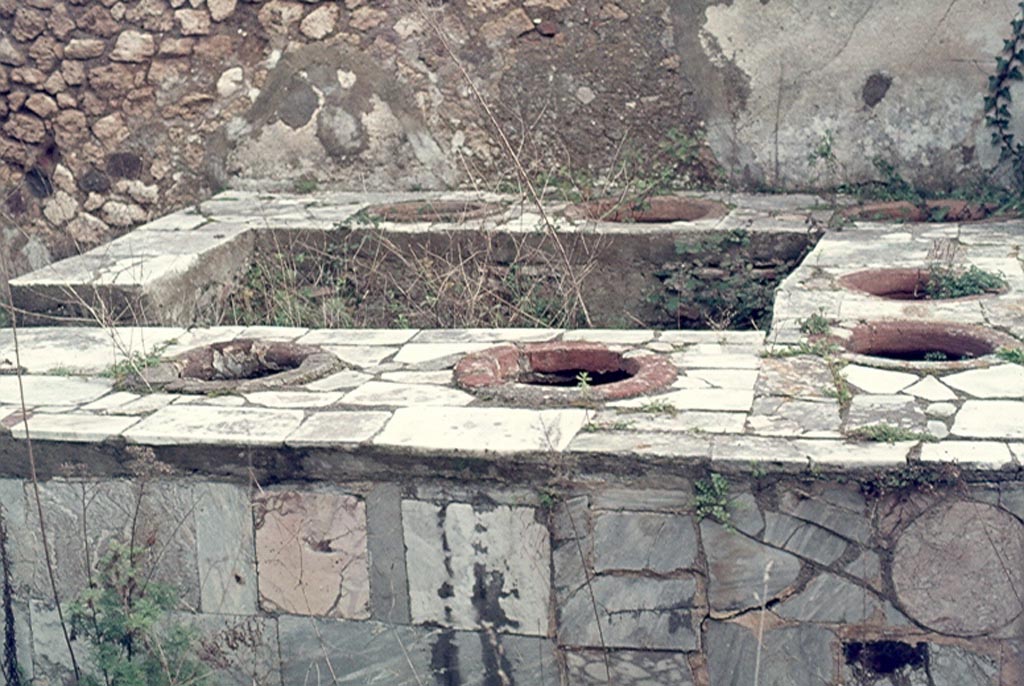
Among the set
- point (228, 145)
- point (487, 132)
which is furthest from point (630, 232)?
point (228, 145)

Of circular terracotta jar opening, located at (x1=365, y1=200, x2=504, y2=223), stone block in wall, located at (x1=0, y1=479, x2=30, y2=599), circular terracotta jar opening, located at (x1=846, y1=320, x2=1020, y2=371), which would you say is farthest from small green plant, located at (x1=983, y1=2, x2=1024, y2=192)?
stone block in wall, located at (x1=0, y1=479, x2=30, y2=599)

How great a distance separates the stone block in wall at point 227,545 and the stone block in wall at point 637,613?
1027mm

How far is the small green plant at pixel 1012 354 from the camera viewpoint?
15.1 ft

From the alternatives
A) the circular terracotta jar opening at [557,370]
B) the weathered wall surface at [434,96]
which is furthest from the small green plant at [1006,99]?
the circular terracotta jar opening at [557,370]

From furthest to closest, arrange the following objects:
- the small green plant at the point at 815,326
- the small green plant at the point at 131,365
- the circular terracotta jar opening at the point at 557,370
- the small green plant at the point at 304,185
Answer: the small green plant at the point at 304,185 < the small green plant at the point at 815,326 < the small green plant at the point at 131,365 < the circular terracotta jar opening at the point at 557,370

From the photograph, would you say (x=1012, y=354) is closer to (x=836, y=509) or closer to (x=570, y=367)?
(x=836, y=509)

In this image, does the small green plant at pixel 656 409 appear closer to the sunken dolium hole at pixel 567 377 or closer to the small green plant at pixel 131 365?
the sunken dolium hole at pixel 567 377

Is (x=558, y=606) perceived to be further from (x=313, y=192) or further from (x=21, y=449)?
(x=313, y=192)

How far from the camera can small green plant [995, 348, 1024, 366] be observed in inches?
182

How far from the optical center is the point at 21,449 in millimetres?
4254

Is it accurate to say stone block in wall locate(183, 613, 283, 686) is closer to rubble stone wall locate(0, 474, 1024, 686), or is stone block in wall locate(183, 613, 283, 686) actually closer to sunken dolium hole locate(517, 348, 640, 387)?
rubble stone wall locate(0, 474, 1024, 686)

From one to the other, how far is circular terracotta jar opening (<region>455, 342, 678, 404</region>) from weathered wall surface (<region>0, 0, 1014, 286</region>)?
3145 millimetres

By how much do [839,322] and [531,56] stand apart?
3431 millimetres

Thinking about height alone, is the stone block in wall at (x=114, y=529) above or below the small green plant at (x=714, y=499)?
below
